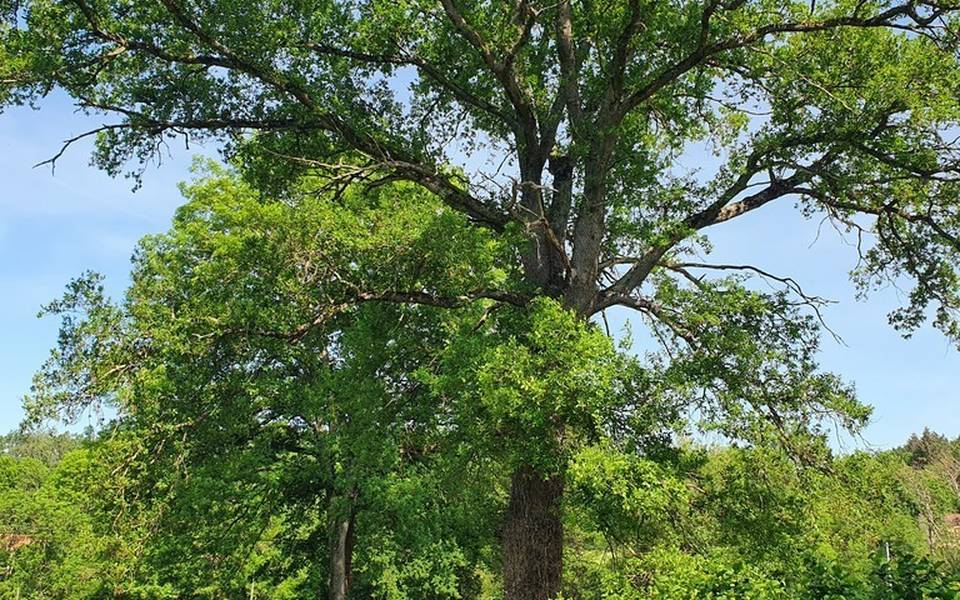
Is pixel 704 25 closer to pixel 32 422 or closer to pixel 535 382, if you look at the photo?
pixel 535 382

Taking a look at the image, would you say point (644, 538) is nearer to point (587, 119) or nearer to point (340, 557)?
point (587, 119)

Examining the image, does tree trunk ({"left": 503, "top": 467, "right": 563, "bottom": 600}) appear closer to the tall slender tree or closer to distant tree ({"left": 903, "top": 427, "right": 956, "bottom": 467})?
the tall slender tree

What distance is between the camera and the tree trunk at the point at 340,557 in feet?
51.6

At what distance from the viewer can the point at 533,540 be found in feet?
27.7

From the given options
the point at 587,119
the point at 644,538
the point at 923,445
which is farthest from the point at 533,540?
the point at 923,445

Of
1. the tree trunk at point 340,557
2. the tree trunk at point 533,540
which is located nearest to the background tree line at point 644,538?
the tree trunk at point 340,557

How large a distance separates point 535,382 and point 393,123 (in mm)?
4887

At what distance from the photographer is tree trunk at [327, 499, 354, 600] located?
15727 millimetres

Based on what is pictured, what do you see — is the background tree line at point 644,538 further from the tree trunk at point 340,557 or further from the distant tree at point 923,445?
the distant tree at point 923,445

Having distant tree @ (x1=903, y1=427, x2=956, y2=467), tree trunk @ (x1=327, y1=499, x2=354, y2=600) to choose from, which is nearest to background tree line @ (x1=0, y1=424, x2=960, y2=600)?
tree trunk @ (x1=327, y1=499, x2=354, y2=600)

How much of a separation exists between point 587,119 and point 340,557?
40.0 feet

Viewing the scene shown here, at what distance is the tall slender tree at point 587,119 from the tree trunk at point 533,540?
0.09 ft

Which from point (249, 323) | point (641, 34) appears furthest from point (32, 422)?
point (641, 34)

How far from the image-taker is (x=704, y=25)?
7656mm
